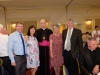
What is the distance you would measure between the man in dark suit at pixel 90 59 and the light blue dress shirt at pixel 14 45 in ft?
3.99

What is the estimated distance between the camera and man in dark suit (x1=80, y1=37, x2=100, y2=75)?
2971 millimetres

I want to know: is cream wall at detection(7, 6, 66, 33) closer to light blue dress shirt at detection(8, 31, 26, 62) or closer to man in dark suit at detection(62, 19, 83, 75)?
man in dark suit at detection(62, 19, 83, 75)

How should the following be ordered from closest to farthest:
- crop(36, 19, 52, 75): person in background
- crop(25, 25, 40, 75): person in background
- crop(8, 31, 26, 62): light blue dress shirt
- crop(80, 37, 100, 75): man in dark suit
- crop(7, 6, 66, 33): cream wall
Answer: crop(80, 37, 100, 75): man in dark suit
crop(8, 31, 26, 62): light blue dress shirt
crop(25, 25, 40, 75): person in background
crop(36, 19, 52, 75): person in background
crop(7, 6, 66, 33): cream wall

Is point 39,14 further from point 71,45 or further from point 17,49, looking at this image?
point 17,49

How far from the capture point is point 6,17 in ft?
35.0

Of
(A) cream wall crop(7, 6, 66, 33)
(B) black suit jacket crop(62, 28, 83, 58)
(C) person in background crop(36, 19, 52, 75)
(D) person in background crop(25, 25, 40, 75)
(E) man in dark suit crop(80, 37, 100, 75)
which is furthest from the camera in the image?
(A) cream wall crop(7, 6, 66, 33)

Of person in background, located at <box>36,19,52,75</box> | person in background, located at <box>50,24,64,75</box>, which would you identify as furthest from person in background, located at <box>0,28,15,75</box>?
person in background, located at <box>50,24,64,75</box>

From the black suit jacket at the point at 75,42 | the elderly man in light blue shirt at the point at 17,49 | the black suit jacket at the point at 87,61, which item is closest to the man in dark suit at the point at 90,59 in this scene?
the black suit jacket at the point at 87,61

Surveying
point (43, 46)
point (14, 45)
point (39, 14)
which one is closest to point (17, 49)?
point (14, 45)

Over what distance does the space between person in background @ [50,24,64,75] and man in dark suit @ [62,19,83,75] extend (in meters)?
0.21

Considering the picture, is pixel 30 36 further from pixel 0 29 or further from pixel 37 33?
pixel 0 29

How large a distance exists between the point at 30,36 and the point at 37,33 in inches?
16.4

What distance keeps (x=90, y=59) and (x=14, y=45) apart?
1476 mm

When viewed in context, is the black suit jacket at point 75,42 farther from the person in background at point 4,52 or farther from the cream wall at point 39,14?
the cream wall at point 39,14
